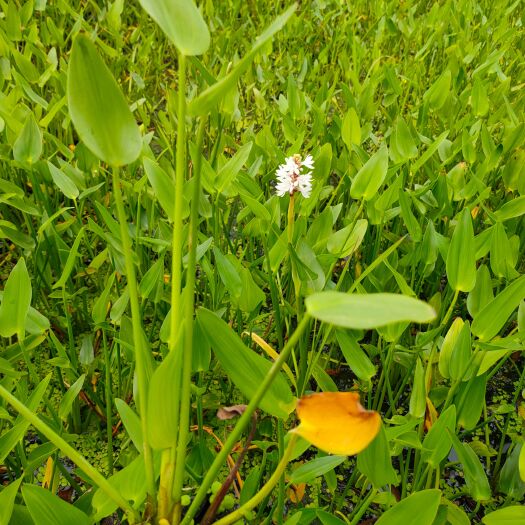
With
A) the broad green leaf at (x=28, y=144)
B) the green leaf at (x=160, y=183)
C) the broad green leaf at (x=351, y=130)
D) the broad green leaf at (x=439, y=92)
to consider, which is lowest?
the green leaf at (x=160, y=183)

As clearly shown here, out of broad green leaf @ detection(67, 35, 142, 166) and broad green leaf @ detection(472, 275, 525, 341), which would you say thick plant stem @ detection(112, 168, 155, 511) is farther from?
broad green leaf @ detection(472, 275, 525, 341)

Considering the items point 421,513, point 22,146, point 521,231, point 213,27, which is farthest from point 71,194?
point 213,27

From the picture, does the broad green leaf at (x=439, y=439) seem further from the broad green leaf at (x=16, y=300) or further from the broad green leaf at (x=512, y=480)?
the broad green leaf at (x=16, y=300)

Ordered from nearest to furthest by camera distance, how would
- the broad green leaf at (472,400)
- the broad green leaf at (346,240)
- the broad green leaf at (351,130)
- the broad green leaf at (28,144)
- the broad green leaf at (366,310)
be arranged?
the broad green leaf at (366,310), the broad green leaf at (472,400), the broad green leaf at (346,240), the broad green leaf at (28,144), the broad green leaf at (351,130)

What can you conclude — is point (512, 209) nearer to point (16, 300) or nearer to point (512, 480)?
point (512, 480)

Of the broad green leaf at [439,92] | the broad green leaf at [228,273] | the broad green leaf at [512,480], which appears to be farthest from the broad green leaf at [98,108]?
the broad green leaf at [439,92]

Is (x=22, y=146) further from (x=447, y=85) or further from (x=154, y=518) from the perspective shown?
(x=447, y=85)

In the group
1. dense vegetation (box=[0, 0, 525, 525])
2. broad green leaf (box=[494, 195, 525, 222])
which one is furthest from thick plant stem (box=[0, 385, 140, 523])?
broad green leaf (box=[494, 195, 525, 222])
